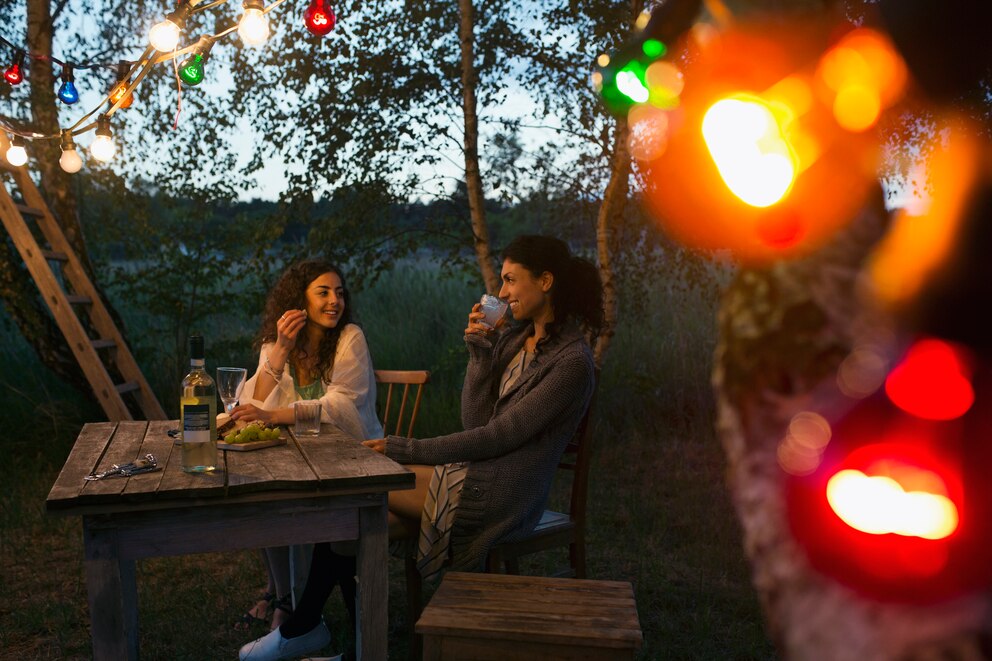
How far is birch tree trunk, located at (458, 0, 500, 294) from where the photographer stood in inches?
193

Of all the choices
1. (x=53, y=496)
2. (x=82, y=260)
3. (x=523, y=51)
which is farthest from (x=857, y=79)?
(x=82, y=260)

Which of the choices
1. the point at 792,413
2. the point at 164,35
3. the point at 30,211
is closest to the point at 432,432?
the point at 30,211

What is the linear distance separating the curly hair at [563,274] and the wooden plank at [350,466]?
79cm

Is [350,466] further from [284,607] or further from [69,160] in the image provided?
[69,160]

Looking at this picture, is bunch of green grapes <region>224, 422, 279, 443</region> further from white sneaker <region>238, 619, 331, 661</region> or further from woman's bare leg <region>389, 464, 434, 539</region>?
white sneaker <region>238, 619, 331, 661</region>

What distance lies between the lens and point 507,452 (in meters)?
2.61

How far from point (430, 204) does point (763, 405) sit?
497 cm

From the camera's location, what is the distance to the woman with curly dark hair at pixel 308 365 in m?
2.97

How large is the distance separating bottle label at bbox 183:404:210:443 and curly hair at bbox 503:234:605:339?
1.13 meters

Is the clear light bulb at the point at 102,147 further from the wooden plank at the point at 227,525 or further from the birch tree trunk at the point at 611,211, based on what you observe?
the birch tree trunk at the point at 611,211

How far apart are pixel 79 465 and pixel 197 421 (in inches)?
15.2

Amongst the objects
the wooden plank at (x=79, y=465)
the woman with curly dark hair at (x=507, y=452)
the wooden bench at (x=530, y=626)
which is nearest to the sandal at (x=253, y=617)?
the woman with curly dark hair at (x=507, y=452)

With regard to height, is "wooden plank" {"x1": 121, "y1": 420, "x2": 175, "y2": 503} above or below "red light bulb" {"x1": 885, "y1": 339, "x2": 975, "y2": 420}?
below

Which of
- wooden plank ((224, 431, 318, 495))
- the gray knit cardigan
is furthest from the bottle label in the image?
the gray knit cardigan
